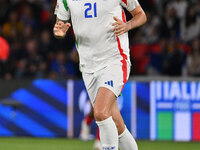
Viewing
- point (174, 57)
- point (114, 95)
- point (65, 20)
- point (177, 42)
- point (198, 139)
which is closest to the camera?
point (114, 95)

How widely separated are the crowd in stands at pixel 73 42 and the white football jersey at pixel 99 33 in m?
5.82

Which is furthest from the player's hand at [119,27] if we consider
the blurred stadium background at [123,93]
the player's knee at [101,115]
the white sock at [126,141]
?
the blurred stadium background at [123,93]

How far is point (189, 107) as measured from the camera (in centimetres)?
1039

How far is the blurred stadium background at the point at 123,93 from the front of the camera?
1038cm

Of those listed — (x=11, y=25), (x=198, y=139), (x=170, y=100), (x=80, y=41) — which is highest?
(x=80, y=41)

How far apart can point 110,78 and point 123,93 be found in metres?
5.05

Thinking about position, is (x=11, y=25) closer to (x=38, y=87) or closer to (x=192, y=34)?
(x=38, y=87)

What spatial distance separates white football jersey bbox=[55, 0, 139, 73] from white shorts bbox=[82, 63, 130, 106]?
0.05m

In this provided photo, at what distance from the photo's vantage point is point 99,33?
18.6 ft

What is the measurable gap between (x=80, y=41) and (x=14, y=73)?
6.93 metres

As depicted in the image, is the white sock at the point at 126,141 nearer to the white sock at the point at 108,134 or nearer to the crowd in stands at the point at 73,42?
the white sock at the point at 108,134

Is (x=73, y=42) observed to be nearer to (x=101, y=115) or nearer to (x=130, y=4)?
(x=130, y=4)

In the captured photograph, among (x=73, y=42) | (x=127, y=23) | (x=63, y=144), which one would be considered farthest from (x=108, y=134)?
(x=73, y=42)

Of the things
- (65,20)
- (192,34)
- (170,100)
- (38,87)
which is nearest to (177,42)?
(192,34)
